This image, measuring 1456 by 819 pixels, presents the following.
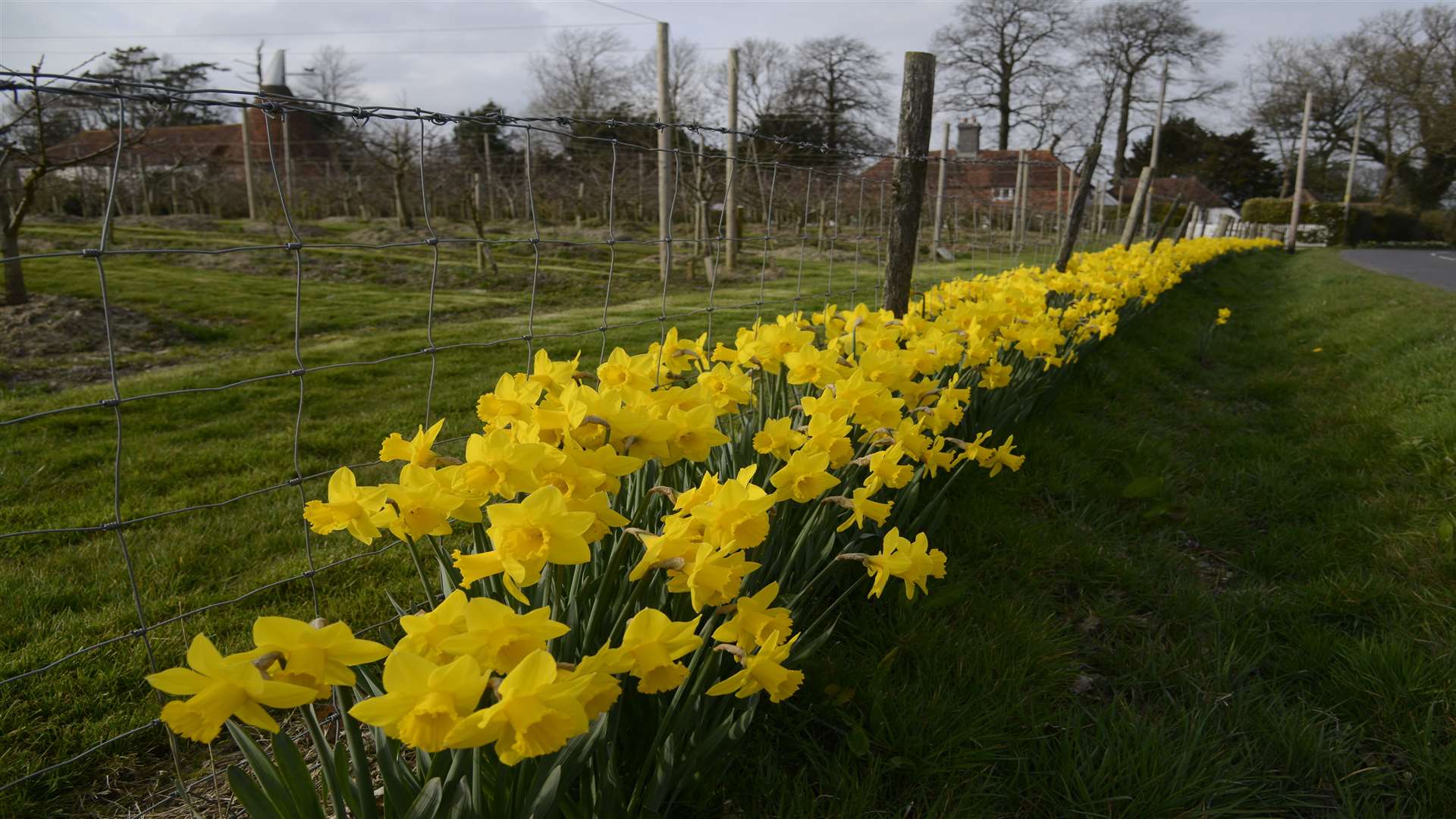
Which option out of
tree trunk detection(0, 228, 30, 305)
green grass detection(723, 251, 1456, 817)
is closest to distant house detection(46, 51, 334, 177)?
tree trunk detection(0, 228, 30, 305)

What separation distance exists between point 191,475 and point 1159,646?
395cm

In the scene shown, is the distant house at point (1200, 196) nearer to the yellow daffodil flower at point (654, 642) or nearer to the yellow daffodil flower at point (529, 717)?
the yellow daffodil flower at point (654, 642)

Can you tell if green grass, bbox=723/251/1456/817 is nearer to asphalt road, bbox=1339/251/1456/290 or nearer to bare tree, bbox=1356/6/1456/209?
asphalt road, bbox=1339/251/1456/290

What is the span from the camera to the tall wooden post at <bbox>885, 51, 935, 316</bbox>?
13.4ft

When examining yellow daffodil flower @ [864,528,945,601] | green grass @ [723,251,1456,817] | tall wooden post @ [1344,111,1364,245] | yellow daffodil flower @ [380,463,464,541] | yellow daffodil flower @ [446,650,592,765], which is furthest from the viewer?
tall wooden post @ [1344,111,1364,245]

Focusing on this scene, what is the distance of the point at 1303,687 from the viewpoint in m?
2.23

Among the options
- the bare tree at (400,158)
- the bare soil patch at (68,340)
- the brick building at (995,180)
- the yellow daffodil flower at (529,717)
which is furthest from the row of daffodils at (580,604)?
the bare tree at (400,158)

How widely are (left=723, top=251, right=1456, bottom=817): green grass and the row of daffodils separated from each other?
0.87 feet

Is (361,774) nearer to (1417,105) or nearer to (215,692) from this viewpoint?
(215,692)

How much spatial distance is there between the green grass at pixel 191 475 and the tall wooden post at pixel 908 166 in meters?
0.44

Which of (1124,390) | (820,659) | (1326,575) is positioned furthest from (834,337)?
(1124,390)

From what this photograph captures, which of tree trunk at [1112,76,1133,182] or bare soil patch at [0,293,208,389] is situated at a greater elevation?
tree trunk at [1112,76,1133,182]

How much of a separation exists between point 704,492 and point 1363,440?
4395 mm

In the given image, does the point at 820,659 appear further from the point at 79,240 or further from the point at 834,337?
the point at 79,240
